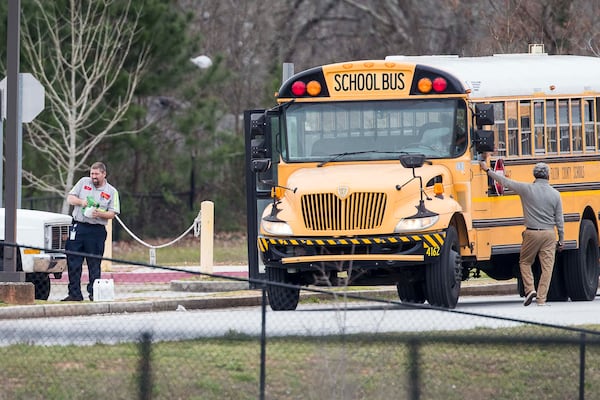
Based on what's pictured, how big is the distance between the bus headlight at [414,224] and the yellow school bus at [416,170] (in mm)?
15

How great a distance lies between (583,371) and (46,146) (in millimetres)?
25489

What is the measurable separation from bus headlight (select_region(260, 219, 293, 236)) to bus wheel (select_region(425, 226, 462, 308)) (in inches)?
60.8

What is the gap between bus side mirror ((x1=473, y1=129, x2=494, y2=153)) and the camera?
17188 millimetres

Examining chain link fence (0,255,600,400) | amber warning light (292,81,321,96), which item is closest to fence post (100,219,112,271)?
amber warning light (292,81,321,96)

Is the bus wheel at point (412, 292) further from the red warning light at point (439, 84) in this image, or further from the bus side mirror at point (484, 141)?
the red warning light at point (439, 84)

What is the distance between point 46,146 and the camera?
3422 cm

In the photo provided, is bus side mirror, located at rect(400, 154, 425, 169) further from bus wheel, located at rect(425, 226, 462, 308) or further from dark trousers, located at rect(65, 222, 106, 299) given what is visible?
dark trousers, located at rect(65, 222, 106, 299)

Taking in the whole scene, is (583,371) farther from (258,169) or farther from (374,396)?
(258,169)

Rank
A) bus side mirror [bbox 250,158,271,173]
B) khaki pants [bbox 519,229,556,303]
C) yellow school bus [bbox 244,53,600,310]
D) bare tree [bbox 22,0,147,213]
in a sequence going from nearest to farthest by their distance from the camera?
yellow school bus [bbox 244,53,600,310] < bus side mirror [bbox 250,158,271,173] < khaki pants [bbox 519,229,556,303] < bare tree [bbox 22,0,147,213]

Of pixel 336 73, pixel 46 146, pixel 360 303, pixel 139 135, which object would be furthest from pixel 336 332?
pixel 139 135

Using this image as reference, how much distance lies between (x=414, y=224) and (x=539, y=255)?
232 cm

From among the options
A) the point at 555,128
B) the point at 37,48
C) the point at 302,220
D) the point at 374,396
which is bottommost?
the point at 374,396

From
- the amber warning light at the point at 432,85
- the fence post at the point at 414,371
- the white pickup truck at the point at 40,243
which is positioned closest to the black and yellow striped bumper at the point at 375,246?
the amber warning light at the point at 432,85

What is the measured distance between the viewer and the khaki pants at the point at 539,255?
59.0 ft
